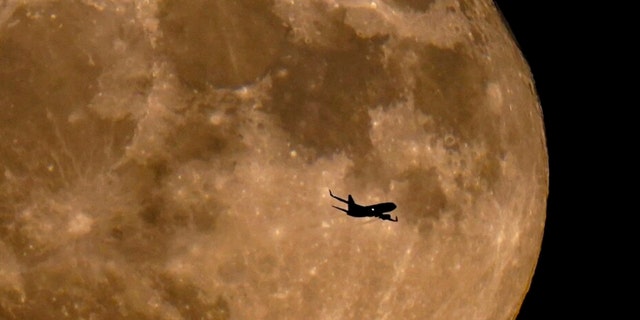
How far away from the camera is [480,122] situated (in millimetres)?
3574

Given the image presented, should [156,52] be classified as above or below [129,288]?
above

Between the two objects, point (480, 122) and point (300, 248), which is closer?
point (300, 248)

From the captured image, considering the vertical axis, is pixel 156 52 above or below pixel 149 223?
above

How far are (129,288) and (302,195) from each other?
77cm

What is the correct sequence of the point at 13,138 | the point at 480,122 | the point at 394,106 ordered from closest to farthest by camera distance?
1. the point at 13,138
2. the point at 394,106
3. the point at 480,122

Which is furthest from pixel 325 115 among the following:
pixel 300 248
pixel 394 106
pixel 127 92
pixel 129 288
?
pixel 129 288

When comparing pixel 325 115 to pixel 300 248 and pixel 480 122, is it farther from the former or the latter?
pixel 480 122

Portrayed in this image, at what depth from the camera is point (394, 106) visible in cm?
331

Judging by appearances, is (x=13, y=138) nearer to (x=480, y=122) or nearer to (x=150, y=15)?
(x=150, y=15)

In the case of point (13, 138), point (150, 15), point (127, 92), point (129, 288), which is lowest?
point (129, 288)

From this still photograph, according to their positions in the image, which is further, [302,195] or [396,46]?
[396,46]

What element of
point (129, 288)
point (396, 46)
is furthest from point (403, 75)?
point (129, 288)

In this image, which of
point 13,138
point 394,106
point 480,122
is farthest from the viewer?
point 480,122

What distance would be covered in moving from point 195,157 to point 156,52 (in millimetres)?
440
